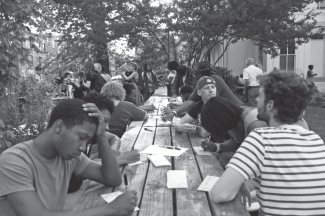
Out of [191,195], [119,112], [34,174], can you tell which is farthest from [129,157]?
[119,112]

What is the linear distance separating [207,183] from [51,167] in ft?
3.15

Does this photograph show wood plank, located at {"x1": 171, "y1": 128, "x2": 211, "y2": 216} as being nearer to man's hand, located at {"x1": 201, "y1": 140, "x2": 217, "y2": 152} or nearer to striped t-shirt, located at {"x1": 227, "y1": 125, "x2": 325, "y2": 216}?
man's hand, located at {"x1": 201, "y1": 140, "x2": 217, "y2": 152}

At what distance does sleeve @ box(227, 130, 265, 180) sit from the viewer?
155 cm

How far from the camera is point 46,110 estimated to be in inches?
278

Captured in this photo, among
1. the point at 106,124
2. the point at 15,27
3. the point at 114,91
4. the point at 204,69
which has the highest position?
the point at 15,27

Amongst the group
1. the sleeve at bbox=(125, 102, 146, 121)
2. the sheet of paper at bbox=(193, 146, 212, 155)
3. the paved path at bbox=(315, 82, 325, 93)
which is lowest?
the paved path at bbox=(315, 82, 325, 93)

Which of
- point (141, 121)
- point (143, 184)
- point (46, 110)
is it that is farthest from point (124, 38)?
point (143, 184)

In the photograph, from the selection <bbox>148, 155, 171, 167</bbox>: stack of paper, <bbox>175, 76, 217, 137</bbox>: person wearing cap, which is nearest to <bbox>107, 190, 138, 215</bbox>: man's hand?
<bbox>148, 155, 171, 167</bbox>: stack of paper

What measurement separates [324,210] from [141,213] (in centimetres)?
86

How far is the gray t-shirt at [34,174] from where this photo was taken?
1.62 meters

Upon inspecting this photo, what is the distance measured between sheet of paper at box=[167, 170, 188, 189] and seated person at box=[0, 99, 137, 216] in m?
0.40

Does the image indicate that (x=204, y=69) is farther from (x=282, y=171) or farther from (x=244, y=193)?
(x=282, y=171)

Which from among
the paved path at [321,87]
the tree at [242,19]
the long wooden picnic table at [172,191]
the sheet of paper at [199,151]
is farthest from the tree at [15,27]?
the paved path at [321,87]

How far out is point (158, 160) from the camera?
110 inches
